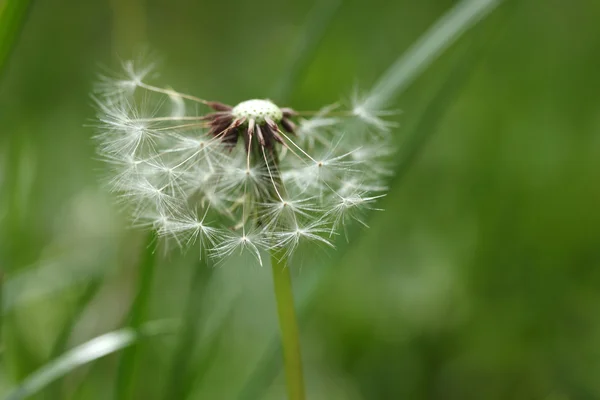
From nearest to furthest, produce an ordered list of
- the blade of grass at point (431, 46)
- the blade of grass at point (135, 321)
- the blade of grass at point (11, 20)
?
the blade of grass at point (11, 20) → the blade of grass at point (135, 321) → the blade of grass at point (431, 46)

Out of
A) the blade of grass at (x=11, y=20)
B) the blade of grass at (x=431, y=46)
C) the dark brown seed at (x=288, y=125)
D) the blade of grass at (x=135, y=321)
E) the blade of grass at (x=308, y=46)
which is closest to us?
the blade of grass at (x=11, y=20)

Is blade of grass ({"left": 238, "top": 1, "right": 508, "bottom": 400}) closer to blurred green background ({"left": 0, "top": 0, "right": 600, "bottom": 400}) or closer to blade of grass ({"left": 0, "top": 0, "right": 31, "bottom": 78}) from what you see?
blurred green background ({"left": 0, "top": 0, "right": 600, "bottom": 400})

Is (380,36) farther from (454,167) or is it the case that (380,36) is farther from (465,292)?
(465,292)

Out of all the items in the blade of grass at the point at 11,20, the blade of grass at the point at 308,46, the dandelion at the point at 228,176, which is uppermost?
the blade of grass at the point at 308,46

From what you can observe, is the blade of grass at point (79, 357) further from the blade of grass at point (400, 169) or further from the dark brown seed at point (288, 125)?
the dark brown seed at point (288, 125)

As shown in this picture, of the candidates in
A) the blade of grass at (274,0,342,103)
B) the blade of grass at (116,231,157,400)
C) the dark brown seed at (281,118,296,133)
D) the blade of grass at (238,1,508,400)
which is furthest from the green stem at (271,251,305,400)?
the blade of grass at (274,0,342,103)

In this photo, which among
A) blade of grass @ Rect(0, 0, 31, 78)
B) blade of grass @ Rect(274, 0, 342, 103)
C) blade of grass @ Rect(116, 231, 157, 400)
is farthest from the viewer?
blade of grass @ Rect(274, 0, 342, 103)

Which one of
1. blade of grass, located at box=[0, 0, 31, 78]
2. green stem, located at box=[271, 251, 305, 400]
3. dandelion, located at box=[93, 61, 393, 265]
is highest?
blade of grass, located at box=[0, 0, 31, 78]

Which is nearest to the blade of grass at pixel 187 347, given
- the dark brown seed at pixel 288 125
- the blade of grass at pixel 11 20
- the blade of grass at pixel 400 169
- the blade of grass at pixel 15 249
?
the blade of grass at pixel 400 169

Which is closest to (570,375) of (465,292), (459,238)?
(465,292)
